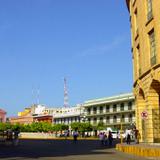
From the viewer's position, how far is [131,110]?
94875 mm

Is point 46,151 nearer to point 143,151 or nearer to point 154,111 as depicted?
point 154,111

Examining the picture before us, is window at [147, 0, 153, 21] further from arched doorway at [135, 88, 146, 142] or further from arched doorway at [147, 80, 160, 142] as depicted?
arched doorway at [135, 88, 146, 142]

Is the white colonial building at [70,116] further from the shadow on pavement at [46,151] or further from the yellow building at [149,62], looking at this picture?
the yellow building at [149,62]

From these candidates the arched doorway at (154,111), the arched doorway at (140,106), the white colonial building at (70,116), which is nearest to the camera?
the arched doorway at (154,111)

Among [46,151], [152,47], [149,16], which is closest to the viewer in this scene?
[152,47]

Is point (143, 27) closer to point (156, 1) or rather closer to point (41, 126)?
point (156, 1)

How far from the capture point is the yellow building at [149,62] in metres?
28.2

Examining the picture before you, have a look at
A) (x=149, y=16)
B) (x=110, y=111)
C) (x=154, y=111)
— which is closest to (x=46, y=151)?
(x=154, y=111)

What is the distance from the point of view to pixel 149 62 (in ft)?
97.9

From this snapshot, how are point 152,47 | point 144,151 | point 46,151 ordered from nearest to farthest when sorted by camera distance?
1. point 144,151
2. point 152,47
3. point 46,151

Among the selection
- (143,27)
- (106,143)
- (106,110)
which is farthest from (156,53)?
(106,110)

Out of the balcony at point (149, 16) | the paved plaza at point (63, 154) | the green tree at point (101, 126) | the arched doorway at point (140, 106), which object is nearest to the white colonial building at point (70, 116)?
the green tree at point (101, 126)

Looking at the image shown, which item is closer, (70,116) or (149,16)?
(149,16)

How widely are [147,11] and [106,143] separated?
61.7 feet
